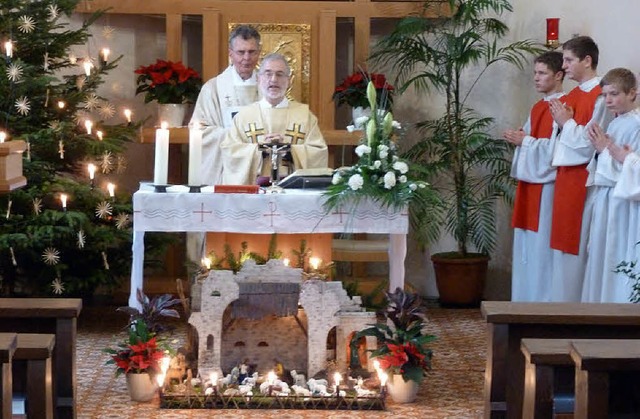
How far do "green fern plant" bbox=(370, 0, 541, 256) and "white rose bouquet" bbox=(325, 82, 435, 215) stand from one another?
8.43 feet

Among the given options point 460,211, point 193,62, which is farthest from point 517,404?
point 193,62

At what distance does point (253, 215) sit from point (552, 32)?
11.5ft

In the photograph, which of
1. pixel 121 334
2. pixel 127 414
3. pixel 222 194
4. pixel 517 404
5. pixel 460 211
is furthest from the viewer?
pixel 460 211

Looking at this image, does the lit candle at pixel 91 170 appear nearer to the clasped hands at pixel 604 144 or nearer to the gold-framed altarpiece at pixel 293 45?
the gold-framed altarpiece at pixel 293 45

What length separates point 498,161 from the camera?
10.1 metres

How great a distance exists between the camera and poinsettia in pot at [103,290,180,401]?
657 cm

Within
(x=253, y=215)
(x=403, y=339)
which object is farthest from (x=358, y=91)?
(x=403, y=339)

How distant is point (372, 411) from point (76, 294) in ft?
10.8

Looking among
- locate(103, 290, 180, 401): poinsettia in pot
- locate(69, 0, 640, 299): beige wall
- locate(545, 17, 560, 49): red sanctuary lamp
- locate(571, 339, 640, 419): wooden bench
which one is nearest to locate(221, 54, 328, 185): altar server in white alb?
locate(103, 290, 180, 401): poinsettia in pot

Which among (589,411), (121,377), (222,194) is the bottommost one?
(121,377)

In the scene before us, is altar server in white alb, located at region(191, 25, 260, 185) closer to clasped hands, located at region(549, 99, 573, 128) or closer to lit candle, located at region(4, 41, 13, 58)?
lit candle, located at region(4, 41, 13, 58)

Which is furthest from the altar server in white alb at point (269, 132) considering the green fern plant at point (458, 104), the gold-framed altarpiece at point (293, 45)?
the gold-framed altarpiece at point (293, 45)

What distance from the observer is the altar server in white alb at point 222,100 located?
891cm

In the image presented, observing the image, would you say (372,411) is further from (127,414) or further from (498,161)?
(498,161)
